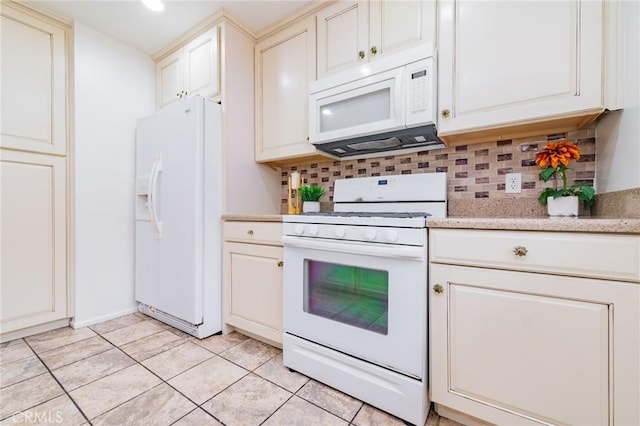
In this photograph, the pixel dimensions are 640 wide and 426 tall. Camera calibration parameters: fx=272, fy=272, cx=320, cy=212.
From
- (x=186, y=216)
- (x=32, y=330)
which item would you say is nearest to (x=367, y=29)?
(x=186, y=216)

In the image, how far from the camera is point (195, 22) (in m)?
2.08

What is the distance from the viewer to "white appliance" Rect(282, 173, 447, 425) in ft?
3.74

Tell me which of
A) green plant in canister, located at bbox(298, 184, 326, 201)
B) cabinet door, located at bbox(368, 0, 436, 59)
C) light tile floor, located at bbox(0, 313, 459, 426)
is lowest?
light tile floor, located at bbox(0, 313, 459, 426)

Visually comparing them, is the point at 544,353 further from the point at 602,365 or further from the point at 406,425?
the point at 406,425

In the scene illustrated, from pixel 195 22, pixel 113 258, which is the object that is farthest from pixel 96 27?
pixel 113 258

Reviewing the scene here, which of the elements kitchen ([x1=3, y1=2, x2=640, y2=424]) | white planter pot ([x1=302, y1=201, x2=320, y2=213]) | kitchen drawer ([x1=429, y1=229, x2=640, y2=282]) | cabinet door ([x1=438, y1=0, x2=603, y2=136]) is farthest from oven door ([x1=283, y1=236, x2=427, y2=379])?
cabinet door ([x1=438, y1=0, x2=603, y2=136])

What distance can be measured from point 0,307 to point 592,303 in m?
3.20

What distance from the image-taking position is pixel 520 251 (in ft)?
3.22

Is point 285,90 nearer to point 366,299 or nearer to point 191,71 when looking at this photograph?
point 191,71

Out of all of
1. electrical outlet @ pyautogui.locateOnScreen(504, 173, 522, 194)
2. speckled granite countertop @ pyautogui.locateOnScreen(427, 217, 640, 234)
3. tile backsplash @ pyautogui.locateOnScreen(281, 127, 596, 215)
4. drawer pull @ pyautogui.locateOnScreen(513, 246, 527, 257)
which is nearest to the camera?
speckled granite countertop @ pyautogui.locateOnScreen(427, 217, 640, 234)

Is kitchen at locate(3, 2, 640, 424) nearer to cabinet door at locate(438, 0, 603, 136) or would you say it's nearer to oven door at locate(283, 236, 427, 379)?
cabinet door at locate(438, 0, 603, 136)

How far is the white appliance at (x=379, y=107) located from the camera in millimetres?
1418

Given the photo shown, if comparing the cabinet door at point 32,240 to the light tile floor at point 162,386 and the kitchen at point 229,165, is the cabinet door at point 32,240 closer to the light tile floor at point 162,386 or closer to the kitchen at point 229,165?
the kitchen at point 229,165

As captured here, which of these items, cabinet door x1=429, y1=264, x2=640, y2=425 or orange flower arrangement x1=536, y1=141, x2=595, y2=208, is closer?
cabinet door x1=429, y1=264, x2=640, y2=425
